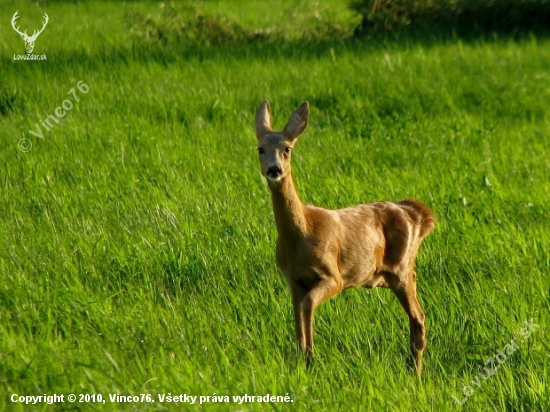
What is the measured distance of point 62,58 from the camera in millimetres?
11148

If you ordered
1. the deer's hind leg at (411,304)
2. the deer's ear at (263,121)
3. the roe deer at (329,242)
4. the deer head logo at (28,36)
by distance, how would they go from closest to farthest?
the roe deer at (329,242) < the deer's ear at (263,121) < the deer's hind leg at (411,304) < the deer head logo at (28,36)

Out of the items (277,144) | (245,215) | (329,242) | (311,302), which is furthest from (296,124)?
(245,215)

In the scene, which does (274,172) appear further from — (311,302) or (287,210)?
(311,302)

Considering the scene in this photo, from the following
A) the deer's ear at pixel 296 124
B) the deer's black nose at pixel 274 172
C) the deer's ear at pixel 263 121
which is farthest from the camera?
the deer's ear at pixel 263 121

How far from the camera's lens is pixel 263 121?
5.29 metres

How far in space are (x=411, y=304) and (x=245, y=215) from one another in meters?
1.83

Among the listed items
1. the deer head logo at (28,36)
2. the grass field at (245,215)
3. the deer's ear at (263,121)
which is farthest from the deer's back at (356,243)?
the deer head logo at (28,36)

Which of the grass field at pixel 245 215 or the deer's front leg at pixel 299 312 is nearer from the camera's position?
the grass field at pixel 245 215

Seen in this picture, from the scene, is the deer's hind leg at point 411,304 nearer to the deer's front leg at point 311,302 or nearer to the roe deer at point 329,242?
the roe deer at point 329,242

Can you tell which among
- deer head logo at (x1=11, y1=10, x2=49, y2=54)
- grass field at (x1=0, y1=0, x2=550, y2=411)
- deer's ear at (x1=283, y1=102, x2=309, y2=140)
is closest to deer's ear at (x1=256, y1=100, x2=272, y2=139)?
deer's ear at (x1=283, y1=102, x2=309, y2=140)

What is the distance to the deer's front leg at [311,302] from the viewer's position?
4.79 metres

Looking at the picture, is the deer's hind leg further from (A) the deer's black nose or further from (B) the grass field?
(A) the deer's black nose

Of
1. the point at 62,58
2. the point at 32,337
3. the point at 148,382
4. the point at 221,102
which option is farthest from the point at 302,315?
the point at 62,58

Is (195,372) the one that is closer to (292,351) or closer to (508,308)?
(292,351)
